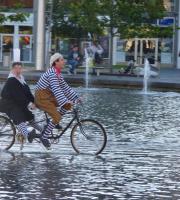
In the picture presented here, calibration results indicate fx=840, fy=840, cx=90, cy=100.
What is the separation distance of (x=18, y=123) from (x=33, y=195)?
4160 mm

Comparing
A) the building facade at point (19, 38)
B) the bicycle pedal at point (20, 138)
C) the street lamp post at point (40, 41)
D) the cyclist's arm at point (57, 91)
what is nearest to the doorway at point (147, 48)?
the building facade at point (19, 38)

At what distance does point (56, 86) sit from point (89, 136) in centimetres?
99

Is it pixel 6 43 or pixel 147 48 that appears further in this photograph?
pixel 6 43

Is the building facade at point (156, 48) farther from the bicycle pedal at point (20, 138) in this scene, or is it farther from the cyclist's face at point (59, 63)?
the cyclist's face at point (59, 63)

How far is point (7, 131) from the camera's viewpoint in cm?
1407

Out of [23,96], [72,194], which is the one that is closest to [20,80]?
[23,96]

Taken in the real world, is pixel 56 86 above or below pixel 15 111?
above

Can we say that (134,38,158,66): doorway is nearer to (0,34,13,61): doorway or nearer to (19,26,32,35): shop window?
(19,26,32,35): shop window

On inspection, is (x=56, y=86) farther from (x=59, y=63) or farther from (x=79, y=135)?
(x=79, y=135)

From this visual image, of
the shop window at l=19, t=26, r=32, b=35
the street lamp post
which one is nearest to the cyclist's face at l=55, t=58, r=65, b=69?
the street lamp post

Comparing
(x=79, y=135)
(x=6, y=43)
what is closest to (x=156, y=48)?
(x=6, y=43)

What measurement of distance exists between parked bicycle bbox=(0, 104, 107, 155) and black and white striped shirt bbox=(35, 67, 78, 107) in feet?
0.80

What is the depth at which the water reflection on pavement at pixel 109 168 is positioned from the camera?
1020 centimetres

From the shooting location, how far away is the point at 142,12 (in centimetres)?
4859
